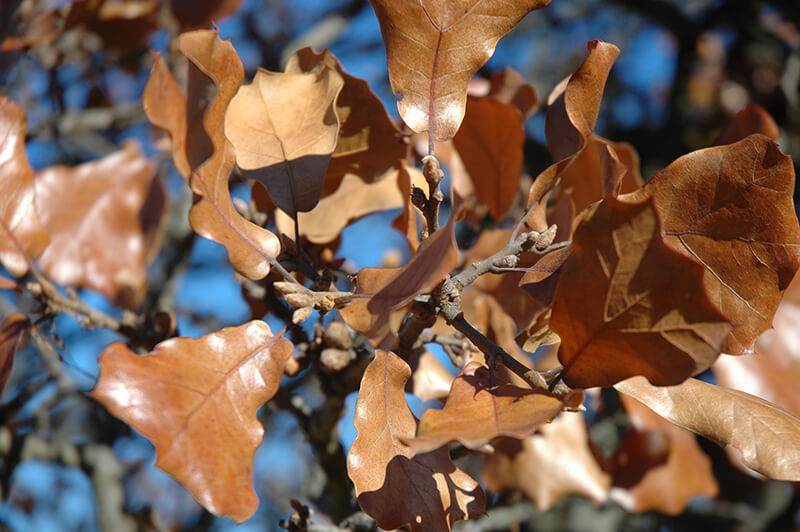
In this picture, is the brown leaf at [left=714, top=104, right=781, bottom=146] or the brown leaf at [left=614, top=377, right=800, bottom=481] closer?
the brown leaf at [left=614, top=377, right=800, bottom=481]

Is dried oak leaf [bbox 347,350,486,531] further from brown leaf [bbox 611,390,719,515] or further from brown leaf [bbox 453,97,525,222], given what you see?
brown leaf [bbox 611,390,719,515]

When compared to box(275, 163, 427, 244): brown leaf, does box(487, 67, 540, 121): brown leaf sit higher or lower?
higher

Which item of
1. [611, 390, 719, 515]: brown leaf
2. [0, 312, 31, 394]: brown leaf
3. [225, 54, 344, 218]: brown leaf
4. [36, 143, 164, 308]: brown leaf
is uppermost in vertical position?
[225, 54, 344, 218]: brown leaf

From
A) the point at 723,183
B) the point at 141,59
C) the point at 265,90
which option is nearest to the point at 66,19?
the point at 141,59

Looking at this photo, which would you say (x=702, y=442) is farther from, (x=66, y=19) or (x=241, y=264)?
(x=66, y=19)

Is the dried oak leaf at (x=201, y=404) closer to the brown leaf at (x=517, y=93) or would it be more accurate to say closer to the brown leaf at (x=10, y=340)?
the brown leaf at (x=10, y=340)

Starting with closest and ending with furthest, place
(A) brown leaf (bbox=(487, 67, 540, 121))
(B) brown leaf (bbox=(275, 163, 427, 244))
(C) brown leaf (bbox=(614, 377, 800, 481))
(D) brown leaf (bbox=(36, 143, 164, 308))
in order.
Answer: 1. (C) brown leaf (bbox=(614, 377, 800, 481))
2. (B) brown leaf (bbox=(275, 163, 427, 244))
3. (A) brown leaf (bbox=(487, 67, 540, 121))
4. (D) brown leaf (bbox=(36, 143, 164, 308))

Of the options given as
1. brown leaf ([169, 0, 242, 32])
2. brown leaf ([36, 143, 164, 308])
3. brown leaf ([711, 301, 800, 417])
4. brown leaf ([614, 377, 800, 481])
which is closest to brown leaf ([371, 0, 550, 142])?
brown leaf ([614, 377, 800, 481])
